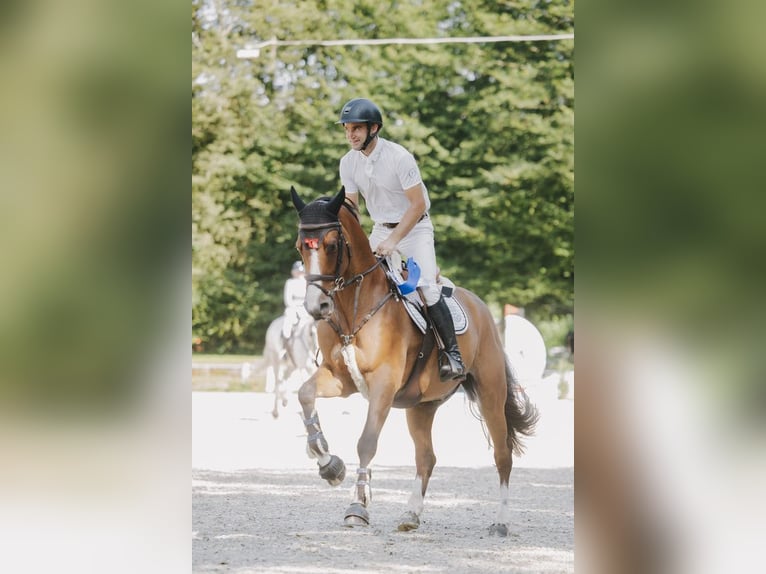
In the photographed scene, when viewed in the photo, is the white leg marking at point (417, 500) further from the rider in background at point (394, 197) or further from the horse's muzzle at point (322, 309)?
the horse's muzzle at point (322, 309)

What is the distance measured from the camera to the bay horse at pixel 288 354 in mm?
19125

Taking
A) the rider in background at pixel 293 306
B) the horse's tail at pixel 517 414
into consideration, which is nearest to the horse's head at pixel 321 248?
the horse's tail at pixel 517 414

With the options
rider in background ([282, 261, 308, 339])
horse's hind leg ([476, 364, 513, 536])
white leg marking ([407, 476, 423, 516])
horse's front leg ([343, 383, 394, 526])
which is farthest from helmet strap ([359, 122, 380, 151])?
rider in background ([282, 261, 308, 339])

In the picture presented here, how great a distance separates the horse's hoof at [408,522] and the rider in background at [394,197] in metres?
1.05

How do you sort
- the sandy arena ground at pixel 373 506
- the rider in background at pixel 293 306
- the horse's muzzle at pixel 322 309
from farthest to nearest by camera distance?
the rider in background at pixel 293 306, the horse's muzzle at pixel 322 309, the sandy arena ground at pixel 373 506

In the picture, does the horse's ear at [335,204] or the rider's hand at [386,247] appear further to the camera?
the rider's hand at [386,247]

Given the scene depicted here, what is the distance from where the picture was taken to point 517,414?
9.33m

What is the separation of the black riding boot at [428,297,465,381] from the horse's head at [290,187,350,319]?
1.04 meters

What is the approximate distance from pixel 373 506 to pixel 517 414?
1.61m

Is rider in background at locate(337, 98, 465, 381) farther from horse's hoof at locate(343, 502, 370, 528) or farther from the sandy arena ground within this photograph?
the sandy arena ground

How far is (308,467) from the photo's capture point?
43.8 feet
